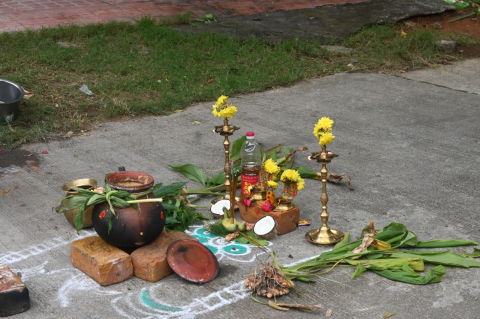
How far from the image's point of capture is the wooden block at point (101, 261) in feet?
10.6

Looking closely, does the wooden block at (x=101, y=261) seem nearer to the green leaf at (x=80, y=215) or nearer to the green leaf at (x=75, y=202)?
the green leaf at (x=80, y=215)

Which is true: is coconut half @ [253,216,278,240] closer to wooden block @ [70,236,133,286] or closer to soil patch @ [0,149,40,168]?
wooden block @ [70,236,133,286]

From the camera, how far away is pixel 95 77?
704 centimetres

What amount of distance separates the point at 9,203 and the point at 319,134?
2.34m

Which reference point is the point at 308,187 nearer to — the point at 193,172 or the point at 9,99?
the point at 193,172

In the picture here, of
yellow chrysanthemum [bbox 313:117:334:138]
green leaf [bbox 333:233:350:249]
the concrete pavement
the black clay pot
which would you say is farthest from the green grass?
green leaf [bbox 333:233:350:249]

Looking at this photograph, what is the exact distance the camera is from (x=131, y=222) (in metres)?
3.32

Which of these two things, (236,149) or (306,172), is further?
(236,149)

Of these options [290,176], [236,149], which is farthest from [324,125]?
[236,149]

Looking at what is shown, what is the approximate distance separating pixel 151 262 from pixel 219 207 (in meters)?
0.92

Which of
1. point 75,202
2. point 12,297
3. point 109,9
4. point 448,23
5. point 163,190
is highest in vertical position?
point 109,9


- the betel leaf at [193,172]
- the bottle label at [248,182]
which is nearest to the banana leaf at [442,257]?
the bottle label at [248,182]

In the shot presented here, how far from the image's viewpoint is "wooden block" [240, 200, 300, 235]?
12.6 ft

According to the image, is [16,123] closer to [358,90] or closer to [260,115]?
[260,115]
